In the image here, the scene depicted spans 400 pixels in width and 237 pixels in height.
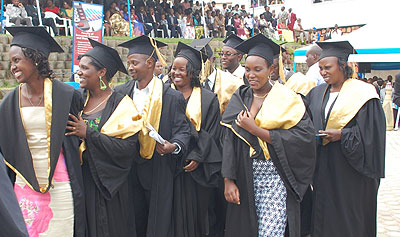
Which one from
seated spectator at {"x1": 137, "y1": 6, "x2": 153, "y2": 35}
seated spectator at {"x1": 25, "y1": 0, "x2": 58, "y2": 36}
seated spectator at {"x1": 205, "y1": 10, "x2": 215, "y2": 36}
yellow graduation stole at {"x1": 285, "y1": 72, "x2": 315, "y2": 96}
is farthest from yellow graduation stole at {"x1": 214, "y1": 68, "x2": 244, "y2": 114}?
seated spectator at {"x1": 205, "y1": 10, "x2": 215, "y2": 36}

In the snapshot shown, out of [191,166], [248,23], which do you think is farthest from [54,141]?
[248,23]

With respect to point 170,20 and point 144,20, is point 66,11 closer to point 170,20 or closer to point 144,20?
point 144,20

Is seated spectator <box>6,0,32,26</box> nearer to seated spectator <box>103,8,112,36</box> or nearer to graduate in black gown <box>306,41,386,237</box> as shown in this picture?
seated spectator <box>103,8,112,36</box>

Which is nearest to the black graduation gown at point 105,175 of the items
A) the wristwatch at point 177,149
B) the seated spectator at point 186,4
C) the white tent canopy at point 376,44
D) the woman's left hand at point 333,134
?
the wristwatch at point 177,149

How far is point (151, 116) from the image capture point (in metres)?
3.72

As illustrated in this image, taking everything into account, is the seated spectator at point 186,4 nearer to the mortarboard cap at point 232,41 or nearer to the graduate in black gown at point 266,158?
the mortarboard cap at point 232,41

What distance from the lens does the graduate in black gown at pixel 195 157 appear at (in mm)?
3875

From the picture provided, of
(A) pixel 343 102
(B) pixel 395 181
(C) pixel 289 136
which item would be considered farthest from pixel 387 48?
(C) pixel 289 136

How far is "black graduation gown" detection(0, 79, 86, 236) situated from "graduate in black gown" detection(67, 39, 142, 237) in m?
0.11

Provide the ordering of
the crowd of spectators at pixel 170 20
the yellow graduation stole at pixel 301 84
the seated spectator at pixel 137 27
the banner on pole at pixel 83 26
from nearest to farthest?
the yellow graduation stole at pixel 301 84 < the banner on pole at pixel 83 26 < the crowd of spectators at pixel 170 20 < the seated spectator at pixel 137 27

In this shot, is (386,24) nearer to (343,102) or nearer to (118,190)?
(343,102)

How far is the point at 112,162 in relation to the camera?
3.30 metres

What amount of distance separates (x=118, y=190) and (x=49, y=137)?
77 cm

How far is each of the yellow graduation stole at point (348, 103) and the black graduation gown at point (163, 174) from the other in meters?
1.35
